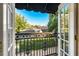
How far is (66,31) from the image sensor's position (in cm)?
200

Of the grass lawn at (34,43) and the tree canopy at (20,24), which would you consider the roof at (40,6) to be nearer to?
the tree canopy at (20,24)

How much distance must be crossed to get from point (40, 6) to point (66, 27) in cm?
44

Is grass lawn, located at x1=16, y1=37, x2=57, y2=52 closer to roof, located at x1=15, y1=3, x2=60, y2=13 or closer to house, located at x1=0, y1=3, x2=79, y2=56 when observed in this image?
house, located at x1=0, y1=3, x2=79, y2=56

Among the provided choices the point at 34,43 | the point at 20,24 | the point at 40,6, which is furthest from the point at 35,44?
the point at 40,6

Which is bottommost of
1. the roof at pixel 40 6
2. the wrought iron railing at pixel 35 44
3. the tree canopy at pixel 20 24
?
the wrought iron railing at pixel 35 44

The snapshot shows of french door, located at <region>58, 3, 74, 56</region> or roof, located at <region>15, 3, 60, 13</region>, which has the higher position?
roof, located at <region>15, 3, 60, 13</region>

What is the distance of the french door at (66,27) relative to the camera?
1876 millimetres

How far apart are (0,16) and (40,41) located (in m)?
0.50

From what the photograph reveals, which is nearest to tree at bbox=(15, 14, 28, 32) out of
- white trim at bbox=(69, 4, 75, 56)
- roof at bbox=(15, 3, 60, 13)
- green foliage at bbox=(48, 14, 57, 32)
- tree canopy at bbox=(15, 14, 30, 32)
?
tree canopy at bbox=(15, 14, 30, 32)

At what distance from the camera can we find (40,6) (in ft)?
5.86

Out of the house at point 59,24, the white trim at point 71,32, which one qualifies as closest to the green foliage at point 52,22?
the house at point 59,24

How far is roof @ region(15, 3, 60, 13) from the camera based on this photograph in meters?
1.76

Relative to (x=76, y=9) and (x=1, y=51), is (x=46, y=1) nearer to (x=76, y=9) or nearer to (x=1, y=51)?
(x=76, y=9)

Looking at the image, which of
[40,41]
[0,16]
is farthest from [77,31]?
[0,16]
